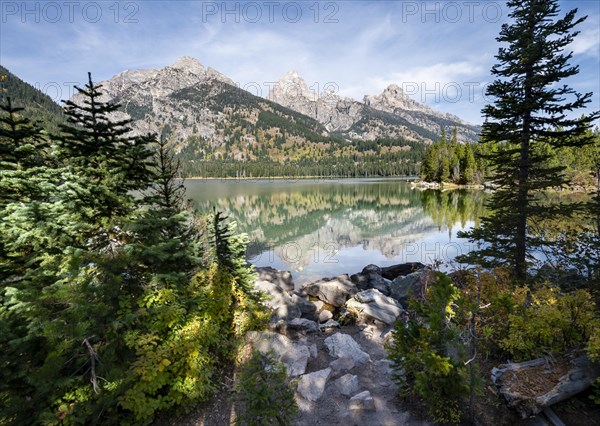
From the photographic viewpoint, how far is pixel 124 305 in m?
6.00

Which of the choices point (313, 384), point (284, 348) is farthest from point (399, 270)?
point (313, 384)

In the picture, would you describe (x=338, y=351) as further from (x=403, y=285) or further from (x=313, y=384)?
(x=403, y=285)

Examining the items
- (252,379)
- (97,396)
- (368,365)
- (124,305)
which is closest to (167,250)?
(124,305)

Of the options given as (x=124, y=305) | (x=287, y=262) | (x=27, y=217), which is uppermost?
(x=27, y=217)

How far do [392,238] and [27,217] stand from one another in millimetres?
31413

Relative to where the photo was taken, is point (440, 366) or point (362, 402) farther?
point (362, 402)

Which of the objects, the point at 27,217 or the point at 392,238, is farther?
the point at 392,238

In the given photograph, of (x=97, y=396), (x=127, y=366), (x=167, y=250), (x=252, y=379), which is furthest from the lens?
(x=167, y=250)

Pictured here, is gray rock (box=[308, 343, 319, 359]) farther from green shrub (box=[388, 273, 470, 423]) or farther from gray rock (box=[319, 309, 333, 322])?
gray rock (box=[319, 309, 333, 322])

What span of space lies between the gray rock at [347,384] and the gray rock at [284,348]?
1.18 metres

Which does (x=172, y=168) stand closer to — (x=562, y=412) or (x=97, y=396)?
(x=97, y=396)

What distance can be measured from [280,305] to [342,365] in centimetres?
511

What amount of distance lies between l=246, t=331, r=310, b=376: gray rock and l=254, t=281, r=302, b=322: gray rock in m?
2.59

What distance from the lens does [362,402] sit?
658 cm
